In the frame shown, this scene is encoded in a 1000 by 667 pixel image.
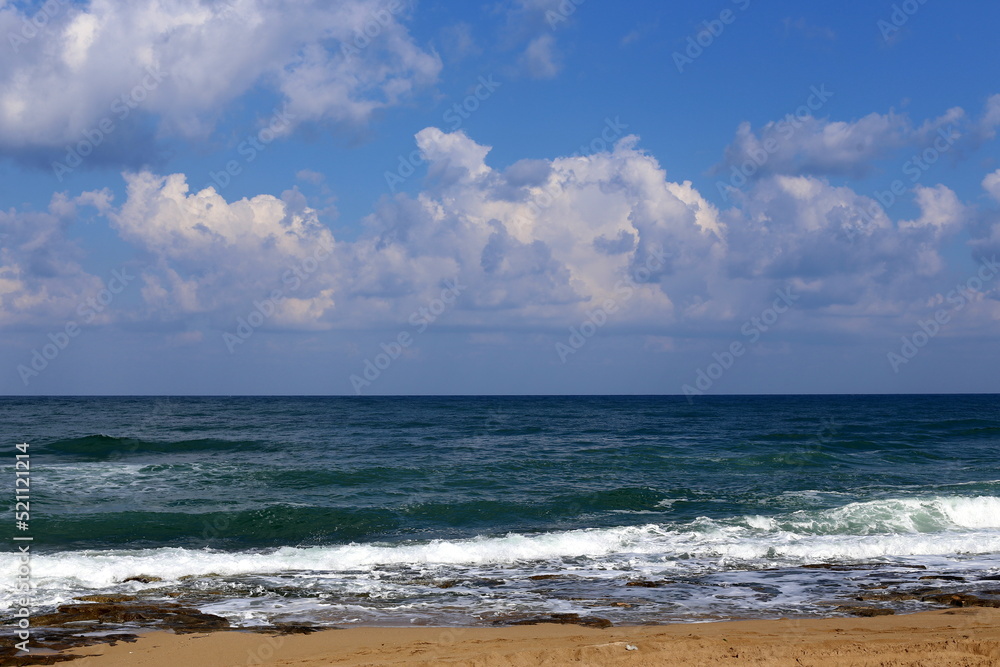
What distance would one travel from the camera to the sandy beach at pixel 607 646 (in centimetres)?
802

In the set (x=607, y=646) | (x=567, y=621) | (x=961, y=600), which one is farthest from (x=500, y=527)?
(x=961, y=600)

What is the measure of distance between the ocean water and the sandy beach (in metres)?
0.72

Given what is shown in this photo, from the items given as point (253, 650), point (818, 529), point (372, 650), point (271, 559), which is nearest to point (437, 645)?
point (372, 650)

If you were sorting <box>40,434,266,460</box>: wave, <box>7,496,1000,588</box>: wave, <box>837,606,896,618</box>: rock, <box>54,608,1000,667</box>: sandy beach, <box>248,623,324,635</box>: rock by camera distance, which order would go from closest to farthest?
1. <box>54,608,1000,667</box>: sandy beach
2. <box>248,623,324,635</box>: rock
3. <box>837,606,896,618</box>: rock
4. <box>7,496,1000,588</box>: wave
5. <box>40,434,266,460</box>: wave

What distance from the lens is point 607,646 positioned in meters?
8.33

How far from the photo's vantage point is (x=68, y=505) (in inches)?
771

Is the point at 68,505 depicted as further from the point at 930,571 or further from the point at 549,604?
the point at 930,571

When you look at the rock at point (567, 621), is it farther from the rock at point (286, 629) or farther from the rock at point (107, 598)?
the rock at point (107, 598)

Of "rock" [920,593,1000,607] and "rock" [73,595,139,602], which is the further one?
"rock" [73,595,139,602]

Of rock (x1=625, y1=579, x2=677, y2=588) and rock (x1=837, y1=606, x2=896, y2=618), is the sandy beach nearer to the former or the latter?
rock (x1=837, y1=606, x2=896, y2=618)

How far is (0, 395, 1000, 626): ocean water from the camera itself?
11.1 meters

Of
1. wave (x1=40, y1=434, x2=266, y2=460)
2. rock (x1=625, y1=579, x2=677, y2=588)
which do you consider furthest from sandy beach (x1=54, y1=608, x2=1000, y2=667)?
wave (x1=40, y1=434, x2=266, y2=460)

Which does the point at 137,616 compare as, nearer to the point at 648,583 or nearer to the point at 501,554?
the point at 501,554

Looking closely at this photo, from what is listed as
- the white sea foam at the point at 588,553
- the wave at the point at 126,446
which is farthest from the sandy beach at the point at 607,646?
the wave at the point at 126,446
